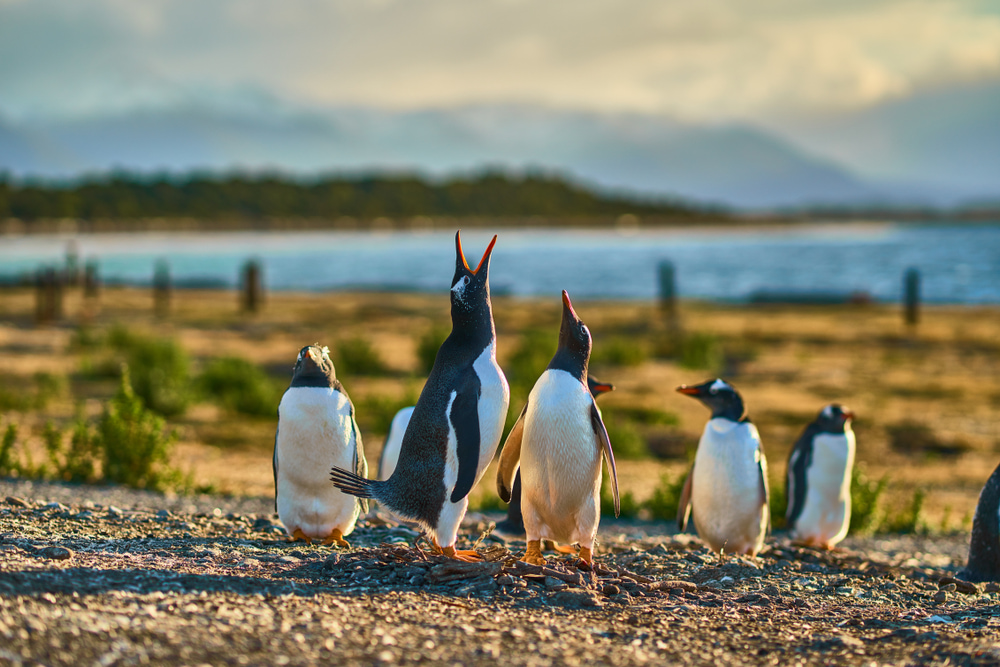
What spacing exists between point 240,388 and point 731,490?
8.19m

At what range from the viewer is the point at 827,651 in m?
3.75

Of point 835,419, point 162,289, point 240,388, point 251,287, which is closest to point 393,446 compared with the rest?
point 835,419

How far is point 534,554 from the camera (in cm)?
475

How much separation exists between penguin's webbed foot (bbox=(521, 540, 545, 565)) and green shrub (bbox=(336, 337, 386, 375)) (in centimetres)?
1105

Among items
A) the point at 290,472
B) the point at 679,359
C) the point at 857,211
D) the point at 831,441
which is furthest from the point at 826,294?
the point at 857,211

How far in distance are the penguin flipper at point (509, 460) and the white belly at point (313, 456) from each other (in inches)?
32.1

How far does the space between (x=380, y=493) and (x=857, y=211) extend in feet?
554

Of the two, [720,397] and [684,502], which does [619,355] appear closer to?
[684,502]

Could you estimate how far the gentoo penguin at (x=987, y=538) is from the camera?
556 centimetres

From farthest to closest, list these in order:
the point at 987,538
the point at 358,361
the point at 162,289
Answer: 1. the point at 162,289
2. the point at 358,361
3. the point at 987,538

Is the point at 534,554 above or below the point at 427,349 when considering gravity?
below

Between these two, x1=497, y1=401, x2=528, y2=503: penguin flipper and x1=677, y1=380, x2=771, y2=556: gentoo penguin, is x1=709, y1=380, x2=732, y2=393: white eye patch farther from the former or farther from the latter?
x1=497, y1=401, x2=528, y2=503: penguin flipper

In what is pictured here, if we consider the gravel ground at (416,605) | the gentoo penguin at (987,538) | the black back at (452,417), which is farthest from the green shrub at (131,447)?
the gentoo penguin at (987,538)

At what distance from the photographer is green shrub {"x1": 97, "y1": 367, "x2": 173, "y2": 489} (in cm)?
758
